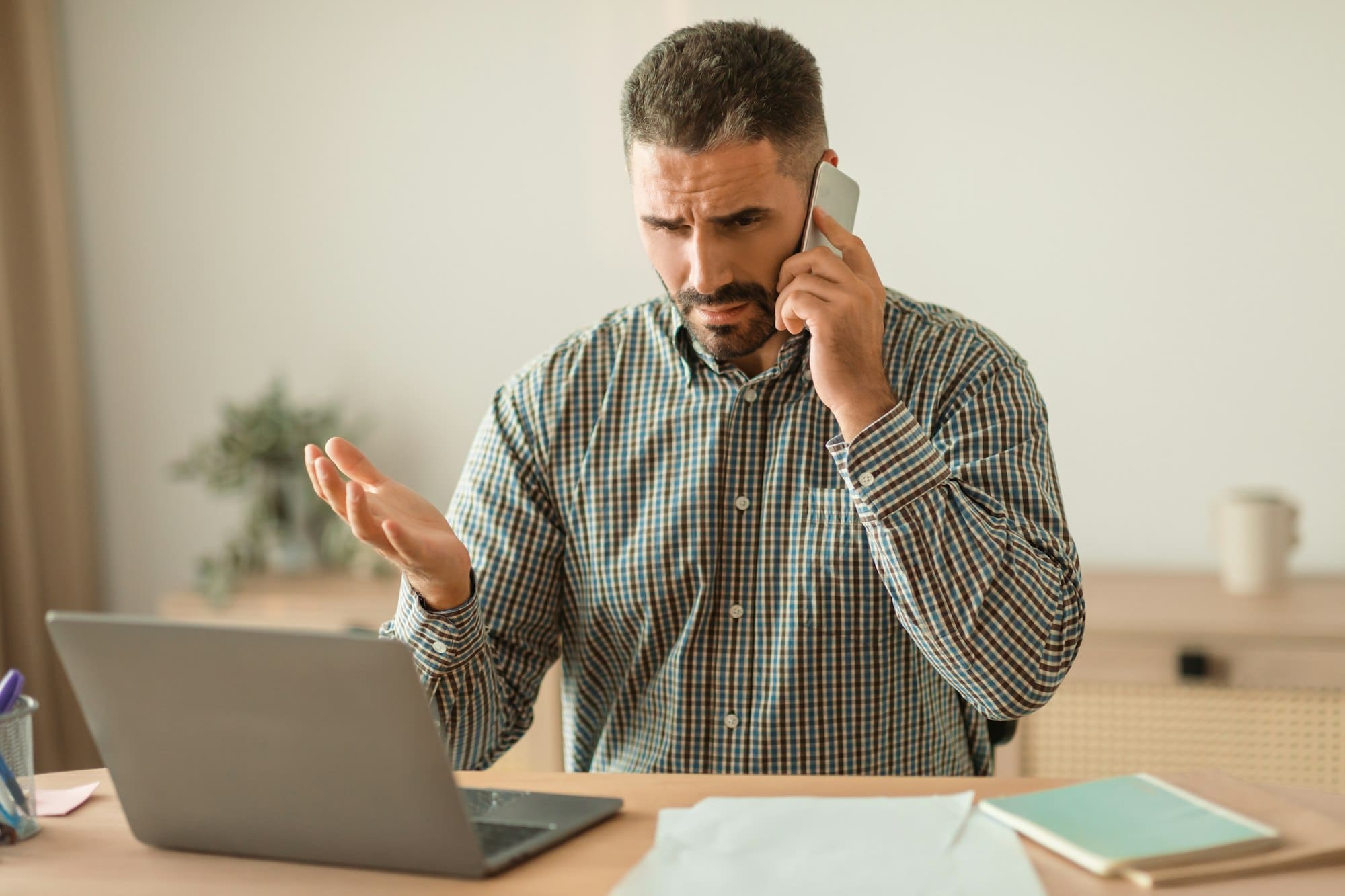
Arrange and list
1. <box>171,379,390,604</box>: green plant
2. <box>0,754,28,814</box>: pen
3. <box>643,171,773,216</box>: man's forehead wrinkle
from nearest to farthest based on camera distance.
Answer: <box>0,754,28,814</box>: pen
<box>643,171,773,216</box>: man's forehead wrinkle
<box>171,379,390,604</box>: green plant

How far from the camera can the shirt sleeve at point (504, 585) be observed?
133 cm

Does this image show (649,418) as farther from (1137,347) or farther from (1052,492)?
(1137,347)

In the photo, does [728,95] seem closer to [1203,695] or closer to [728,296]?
[728,296]

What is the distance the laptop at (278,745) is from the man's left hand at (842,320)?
525mm

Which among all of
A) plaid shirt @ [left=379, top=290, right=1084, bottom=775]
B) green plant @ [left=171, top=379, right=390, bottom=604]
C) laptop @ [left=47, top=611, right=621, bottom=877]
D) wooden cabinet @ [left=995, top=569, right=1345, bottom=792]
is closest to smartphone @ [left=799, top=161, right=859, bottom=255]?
plaid shirt @ [left=379, top=290, right=1084, bottom=775]

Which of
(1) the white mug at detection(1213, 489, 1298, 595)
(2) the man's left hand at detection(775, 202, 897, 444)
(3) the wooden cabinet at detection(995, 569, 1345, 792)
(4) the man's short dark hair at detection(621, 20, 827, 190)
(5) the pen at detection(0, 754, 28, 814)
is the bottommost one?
(3) the wooden cabinet at detection(995, 569, 1345, 792)

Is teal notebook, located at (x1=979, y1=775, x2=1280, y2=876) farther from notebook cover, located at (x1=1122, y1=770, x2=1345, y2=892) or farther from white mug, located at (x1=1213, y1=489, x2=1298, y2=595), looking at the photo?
white mug, located at (x1=1213, y1=489, x2=1298, y2=595)

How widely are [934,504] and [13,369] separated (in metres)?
2.32

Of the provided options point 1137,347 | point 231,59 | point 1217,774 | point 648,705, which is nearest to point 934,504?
point 1217,774

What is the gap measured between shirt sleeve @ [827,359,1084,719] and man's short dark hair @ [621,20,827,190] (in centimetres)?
34

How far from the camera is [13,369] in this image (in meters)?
A: 2.77

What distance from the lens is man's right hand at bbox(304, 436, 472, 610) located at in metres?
1.07

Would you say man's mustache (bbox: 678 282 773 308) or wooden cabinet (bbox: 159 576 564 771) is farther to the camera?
wooden cabinet (bbox: 159 576 564 771)

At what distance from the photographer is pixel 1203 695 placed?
216 centimetres
